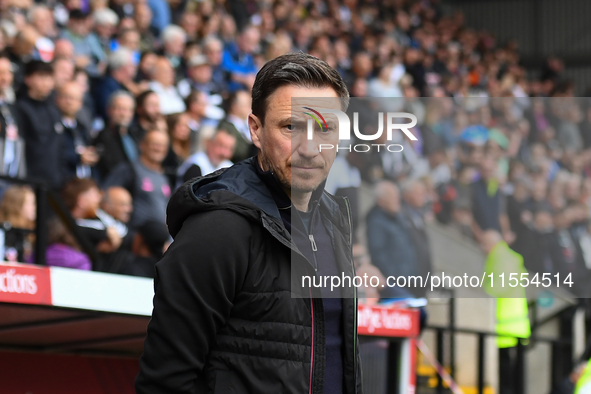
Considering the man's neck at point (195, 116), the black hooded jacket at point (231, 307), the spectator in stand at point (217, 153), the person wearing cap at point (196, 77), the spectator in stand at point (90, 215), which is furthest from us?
the person wearing cap at point (196, 77)

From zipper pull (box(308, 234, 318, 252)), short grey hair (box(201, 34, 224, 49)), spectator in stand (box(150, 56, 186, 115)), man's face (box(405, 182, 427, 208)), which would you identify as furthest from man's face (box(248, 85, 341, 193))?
short grey hair (box(201, 34, 224, 49))

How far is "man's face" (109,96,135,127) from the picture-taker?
582cm

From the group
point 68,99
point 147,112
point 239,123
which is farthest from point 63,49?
point 239,123

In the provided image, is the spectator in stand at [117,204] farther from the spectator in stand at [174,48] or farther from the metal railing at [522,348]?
the spectator in stand at [174,48]

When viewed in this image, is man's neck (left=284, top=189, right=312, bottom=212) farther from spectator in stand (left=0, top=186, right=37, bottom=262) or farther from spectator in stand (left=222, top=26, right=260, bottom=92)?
spectator in stand (left=222, top=26, right=260, bottom=92)

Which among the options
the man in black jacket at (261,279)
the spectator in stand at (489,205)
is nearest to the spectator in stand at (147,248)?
the spectator in stand at (489,205)

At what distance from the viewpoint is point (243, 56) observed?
904cm

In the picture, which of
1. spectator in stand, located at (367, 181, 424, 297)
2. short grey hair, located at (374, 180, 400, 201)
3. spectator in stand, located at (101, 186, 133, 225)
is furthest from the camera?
spectator in stand, located at (101, 186, 133, 225)

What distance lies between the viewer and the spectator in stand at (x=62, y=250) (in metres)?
4.05

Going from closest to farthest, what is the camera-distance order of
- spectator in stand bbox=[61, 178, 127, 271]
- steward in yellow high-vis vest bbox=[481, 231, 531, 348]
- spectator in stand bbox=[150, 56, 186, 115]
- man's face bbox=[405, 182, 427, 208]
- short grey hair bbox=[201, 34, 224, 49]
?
steward in yellow high-vis vest bbox=[481, 231, 531, 348] → man's face bbox=[405, 182, 427, 208] → spectator in stand bbox=[61, 178, 127, 271] → spectator in stand bbox=[150, 56, 186, 115] → short grey hair bbox=[201, 34, 224, 49]

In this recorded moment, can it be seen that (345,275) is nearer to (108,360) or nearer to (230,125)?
(108,360)

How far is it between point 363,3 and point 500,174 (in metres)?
11.8

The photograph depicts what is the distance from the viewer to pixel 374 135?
1.86m

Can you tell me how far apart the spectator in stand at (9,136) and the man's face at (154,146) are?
0.81 meters
